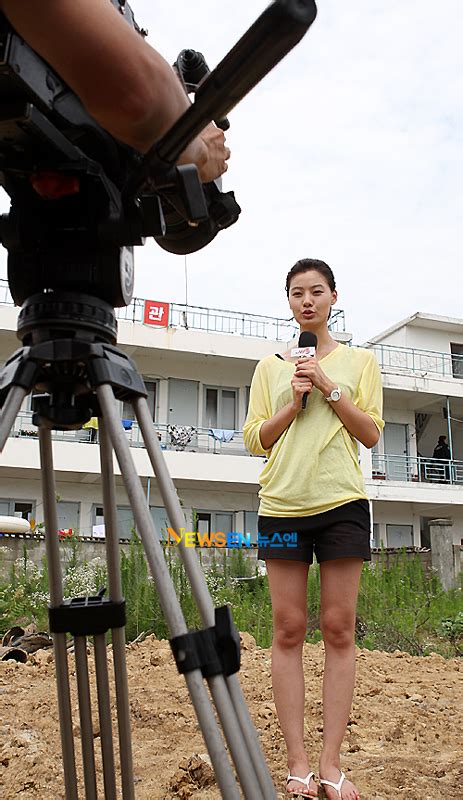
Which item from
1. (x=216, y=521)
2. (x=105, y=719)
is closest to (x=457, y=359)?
(x=216, y=521)

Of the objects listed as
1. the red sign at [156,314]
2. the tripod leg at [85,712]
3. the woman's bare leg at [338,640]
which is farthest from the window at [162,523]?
the red sign at [156,314]

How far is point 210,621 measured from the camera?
99 centimetres

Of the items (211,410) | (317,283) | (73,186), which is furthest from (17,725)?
(211,410)

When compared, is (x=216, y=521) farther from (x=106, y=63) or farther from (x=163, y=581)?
(x=106, y=63)

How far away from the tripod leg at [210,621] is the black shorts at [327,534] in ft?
3.63

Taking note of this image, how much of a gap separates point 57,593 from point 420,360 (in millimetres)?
22904

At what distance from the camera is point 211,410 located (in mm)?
20266

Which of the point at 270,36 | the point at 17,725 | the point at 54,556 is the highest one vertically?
the point at 270,36

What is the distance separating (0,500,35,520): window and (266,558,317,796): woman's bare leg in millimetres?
16157

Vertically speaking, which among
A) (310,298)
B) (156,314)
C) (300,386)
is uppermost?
(156,314)

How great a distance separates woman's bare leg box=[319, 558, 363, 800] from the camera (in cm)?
204

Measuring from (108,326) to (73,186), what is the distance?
0.76 ft

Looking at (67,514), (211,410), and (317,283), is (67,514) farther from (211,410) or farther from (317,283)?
(317,283)

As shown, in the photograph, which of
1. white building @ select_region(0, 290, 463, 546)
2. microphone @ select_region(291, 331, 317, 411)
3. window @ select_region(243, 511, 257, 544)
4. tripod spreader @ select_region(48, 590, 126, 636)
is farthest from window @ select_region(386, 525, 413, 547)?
tripod spreader @ select_region(48, 590, 126, 636)
